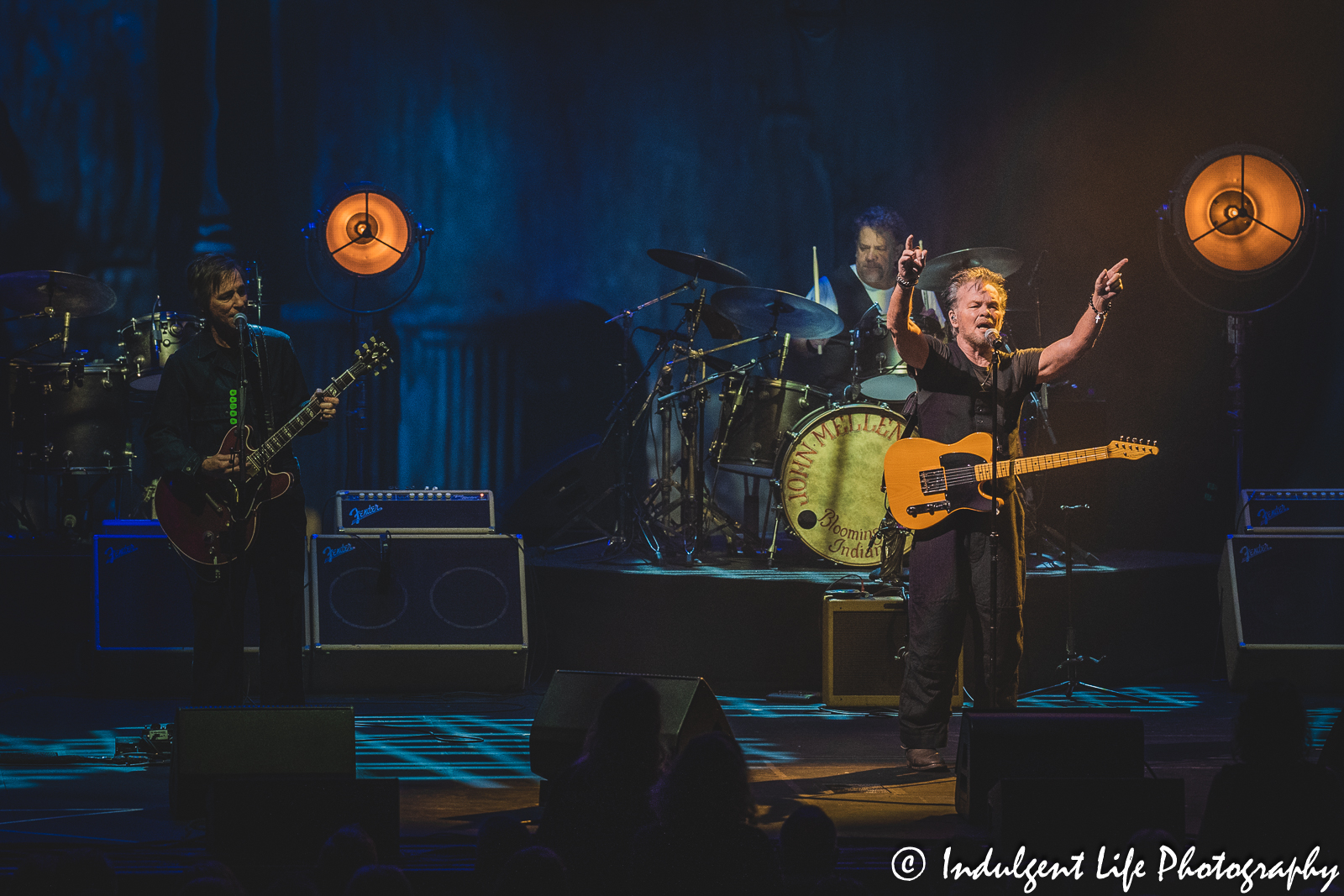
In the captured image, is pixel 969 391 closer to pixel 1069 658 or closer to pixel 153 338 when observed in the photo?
pixel 1069 658

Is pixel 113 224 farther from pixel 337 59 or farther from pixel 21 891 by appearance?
pixel 21 891

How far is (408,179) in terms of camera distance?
365 inches

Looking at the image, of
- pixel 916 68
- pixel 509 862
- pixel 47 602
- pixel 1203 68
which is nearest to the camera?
pixel 509 862

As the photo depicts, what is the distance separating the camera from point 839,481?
7156 mm

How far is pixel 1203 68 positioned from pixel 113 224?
7565 mm

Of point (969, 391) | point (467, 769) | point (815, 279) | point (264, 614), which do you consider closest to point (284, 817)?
point (264, 614)

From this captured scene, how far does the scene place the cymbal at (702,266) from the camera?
7.28 m

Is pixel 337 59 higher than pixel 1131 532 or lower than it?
higher

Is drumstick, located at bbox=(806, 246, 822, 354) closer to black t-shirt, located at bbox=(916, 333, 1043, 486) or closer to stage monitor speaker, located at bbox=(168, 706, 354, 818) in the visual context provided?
black t-shirt, located at bbox=(916, 333, 1043, 486)

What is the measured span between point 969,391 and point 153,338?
5569 millimetres

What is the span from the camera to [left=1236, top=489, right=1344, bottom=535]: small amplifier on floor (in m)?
6.86

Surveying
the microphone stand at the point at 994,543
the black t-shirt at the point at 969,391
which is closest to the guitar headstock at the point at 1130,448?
the black t-shirt at the point at 969,391

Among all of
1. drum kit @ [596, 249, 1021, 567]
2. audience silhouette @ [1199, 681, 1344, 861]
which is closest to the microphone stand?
audience silhouette @ [1199, 681, 1344, 861]

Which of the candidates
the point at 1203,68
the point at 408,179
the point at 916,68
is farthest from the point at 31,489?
the point at 1203,68
